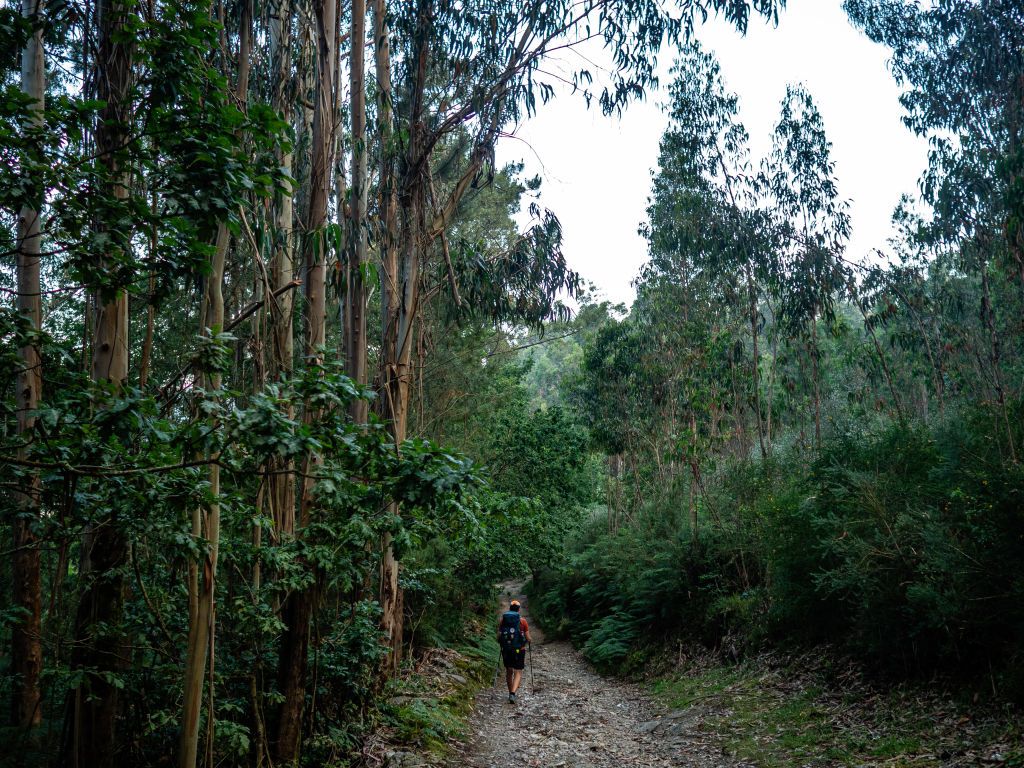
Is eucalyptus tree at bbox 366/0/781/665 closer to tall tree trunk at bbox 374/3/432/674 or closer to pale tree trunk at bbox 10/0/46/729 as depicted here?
tall tree trunk at bbox 374/3/432/674

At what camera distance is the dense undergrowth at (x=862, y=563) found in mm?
6926

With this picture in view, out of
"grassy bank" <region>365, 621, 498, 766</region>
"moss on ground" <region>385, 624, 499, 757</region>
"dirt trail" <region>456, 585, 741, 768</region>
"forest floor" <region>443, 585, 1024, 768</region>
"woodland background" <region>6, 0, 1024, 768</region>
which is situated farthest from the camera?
"dirt trail" <region>456, 585, 741, 768</region>

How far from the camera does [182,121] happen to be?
12.6 feet

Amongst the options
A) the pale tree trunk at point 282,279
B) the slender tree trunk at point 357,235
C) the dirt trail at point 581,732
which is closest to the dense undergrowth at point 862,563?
the dirt trail at point 581,732

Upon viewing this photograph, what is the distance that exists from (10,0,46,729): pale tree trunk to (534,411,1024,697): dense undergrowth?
7.88m

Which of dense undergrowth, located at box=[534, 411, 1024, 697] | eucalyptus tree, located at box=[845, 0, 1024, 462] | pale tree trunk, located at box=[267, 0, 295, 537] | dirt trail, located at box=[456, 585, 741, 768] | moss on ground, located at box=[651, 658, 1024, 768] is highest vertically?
eucalyptus tree, located at box=[845, 0, 1024, 462]

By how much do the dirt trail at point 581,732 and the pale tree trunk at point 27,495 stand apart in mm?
4781

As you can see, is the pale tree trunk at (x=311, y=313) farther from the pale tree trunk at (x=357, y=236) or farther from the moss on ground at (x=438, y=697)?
the moss on ground at (x=438, y=697)

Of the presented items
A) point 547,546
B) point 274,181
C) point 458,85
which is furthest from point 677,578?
point 274,181

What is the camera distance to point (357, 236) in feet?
26.9

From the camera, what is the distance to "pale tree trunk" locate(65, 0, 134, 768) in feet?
16.7

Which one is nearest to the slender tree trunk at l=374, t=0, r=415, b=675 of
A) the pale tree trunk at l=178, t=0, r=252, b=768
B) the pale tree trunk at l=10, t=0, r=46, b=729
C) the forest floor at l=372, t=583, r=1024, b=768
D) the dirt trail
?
the forest floor at l=372, t=583, r=1024, b=768

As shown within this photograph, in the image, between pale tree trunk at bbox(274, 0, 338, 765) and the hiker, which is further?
the hiker

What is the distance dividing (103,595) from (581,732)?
7284 millimetres
